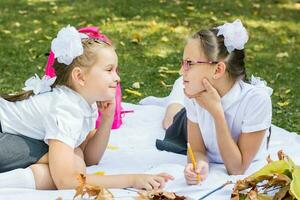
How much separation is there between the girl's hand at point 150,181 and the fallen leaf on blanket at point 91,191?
200 millimetres

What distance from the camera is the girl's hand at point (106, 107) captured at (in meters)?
3.19

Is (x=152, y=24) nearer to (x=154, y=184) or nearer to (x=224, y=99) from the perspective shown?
Result: (x=224, y=99)

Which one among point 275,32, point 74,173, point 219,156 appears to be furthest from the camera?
point 275,32

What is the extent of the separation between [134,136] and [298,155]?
842 mm

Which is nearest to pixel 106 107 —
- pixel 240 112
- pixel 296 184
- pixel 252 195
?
pixel 240 112

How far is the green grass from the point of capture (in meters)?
5.28

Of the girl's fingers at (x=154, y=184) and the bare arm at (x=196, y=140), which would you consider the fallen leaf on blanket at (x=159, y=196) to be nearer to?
the girl's fingers at (x=154, y=184)

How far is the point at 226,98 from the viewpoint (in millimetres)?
3113

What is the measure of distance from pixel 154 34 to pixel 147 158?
3.37 m

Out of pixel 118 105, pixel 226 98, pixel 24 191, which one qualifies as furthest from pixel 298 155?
pixel 24 191

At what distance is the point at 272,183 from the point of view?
2652 mm

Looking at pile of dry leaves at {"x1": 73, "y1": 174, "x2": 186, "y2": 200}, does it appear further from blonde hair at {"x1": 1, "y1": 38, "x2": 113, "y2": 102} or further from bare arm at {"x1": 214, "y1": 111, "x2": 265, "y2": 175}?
blonde hair at {"x1": 1, "y1": 38, "x2": 113, "y2": 102}

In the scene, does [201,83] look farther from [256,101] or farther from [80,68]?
[80,68]

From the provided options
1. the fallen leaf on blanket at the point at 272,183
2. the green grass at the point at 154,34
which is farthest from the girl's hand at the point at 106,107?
the green grass at the point at 154,34
